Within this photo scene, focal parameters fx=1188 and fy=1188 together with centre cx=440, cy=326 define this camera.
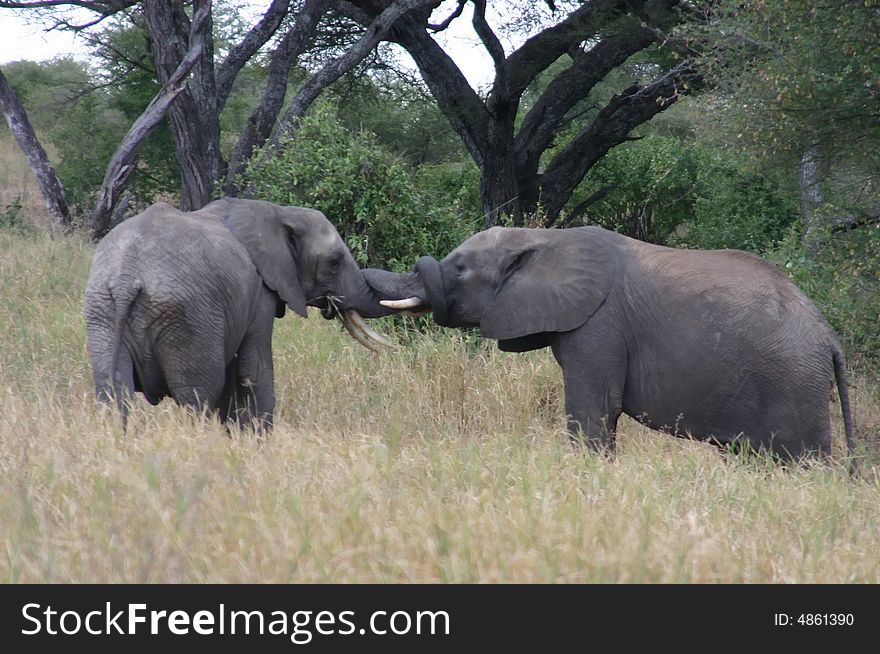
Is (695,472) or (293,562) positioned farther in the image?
(695,472)

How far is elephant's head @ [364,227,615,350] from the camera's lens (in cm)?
655

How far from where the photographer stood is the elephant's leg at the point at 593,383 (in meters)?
6.39

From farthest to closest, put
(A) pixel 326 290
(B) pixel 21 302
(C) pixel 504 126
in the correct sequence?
(C) pixel 504 126 < (B) pixel 21 302 < (A) pixel 326 290

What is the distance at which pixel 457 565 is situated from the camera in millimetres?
3748

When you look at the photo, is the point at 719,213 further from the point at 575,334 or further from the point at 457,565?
the point at 457,565

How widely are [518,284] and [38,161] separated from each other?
11.4m

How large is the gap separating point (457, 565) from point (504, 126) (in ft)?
42.1

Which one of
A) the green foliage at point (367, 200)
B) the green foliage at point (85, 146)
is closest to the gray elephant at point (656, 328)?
the green foliage at point (367, 200)

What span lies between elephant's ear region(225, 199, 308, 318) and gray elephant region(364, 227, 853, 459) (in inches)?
27.0

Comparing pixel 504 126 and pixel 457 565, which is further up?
pixel 504 126

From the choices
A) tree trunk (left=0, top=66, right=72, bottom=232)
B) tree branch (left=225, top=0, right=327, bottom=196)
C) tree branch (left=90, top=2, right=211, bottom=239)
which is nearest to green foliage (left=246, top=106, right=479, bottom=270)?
tree branch (left=90, top=2, right=211, bottom=239)

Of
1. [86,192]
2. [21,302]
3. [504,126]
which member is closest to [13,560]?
[21,302]

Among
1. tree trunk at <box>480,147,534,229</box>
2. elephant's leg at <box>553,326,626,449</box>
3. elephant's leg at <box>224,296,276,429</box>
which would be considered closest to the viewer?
elephant's leg at <box>553,326,626,449</box>

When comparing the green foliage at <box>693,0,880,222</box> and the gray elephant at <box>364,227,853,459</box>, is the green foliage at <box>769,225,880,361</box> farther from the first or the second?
the gray elephant at <box>364,227,853,459</box>
